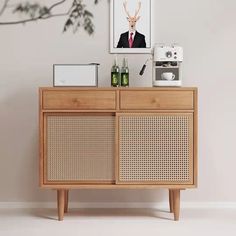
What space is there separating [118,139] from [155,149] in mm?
257

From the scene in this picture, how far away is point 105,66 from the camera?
175 inches

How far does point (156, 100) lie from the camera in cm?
393

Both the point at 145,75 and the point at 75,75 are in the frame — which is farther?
the point at 145,75

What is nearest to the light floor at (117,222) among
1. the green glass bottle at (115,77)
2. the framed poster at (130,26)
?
the green glass bottle at (115,77)

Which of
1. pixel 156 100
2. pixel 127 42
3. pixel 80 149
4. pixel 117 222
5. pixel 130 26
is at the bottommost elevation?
pixel 117 222

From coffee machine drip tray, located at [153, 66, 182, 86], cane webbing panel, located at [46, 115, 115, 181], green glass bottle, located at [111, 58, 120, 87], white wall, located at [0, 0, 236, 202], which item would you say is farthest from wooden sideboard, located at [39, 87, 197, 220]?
white wall, located at [0, 0, 236, 202]

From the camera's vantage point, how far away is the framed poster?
4.41 m

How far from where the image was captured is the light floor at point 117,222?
3633mm

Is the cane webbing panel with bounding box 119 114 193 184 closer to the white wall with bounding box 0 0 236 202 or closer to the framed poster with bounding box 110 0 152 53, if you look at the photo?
the white wall with bounding box 0 0 236 202

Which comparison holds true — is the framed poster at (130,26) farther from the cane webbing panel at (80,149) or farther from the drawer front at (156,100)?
the cane webbing panel at (80,149)

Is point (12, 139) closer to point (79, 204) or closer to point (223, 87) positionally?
point (79, 204)

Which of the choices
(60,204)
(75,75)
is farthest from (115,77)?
(60,204)

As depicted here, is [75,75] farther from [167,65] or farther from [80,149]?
[167,65]

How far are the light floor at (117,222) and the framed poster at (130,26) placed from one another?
1.21 meters
